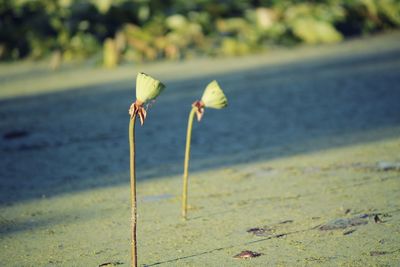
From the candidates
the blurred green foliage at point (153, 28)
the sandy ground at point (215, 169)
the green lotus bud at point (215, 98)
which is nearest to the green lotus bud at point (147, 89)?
the green lotus bud at point (215, 98)

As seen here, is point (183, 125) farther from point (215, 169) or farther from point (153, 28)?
point (153, 28)

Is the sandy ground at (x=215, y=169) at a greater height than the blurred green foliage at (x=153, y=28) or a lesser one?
lesser

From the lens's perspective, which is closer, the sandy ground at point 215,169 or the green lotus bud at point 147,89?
the green lotus bud at point 147,89

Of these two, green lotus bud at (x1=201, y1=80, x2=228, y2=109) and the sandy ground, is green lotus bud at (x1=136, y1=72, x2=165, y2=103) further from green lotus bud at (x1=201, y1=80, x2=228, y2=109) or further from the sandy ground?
the sandy ground

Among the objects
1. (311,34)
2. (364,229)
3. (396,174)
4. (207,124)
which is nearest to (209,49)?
(311,34)

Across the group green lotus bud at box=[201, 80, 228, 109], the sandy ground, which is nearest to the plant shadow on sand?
the sandy ground

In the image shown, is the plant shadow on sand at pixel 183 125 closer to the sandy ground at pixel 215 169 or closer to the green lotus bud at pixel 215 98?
the sandy ground at pixel 215 169

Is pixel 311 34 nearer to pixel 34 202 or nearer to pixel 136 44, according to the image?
Result: pixel 136 44

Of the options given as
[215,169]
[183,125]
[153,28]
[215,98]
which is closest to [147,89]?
[215,98]
